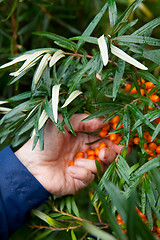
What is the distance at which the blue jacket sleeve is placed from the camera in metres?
0.92

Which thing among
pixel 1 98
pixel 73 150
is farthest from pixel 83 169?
pixel 1 98

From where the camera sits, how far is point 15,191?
0.92m

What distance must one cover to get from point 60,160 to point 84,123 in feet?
0.68

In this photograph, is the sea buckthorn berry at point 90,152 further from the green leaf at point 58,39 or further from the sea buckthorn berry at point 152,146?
the green leaf at point 58,39

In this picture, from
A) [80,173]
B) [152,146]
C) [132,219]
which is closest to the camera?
[132,219]

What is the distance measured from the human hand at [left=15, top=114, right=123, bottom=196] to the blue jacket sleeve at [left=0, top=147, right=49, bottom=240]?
0.04 m

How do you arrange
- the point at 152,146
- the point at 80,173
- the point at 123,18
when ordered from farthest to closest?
the point at 80,173 → the point at 152,146 → the point at 123,18

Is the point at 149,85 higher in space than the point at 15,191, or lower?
higher

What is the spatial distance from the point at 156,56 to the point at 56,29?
122cm

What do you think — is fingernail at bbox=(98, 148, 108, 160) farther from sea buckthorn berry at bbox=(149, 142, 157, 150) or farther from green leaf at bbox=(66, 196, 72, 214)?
green leaf at bbox=(66, 196, 72, 214)

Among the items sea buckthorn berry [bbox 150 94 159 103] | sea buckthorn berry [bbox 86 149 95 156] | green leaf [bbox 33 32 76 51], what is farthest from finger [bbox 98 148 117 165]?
green leaf [bbox 33 32 76 51]

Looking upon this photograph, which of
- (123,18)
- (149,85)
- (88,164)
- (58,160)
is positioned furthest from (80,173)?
(123,18)

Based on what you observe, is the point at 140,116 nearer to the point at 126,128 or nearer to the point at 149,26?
the point at 126,128

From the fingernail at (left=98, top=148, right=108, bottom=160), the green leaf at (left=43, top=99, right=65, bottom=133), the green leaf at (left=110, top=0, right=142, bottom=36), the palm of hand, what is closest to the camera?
the green leaf at (left=110, top=0, right=142, bottom=36)
